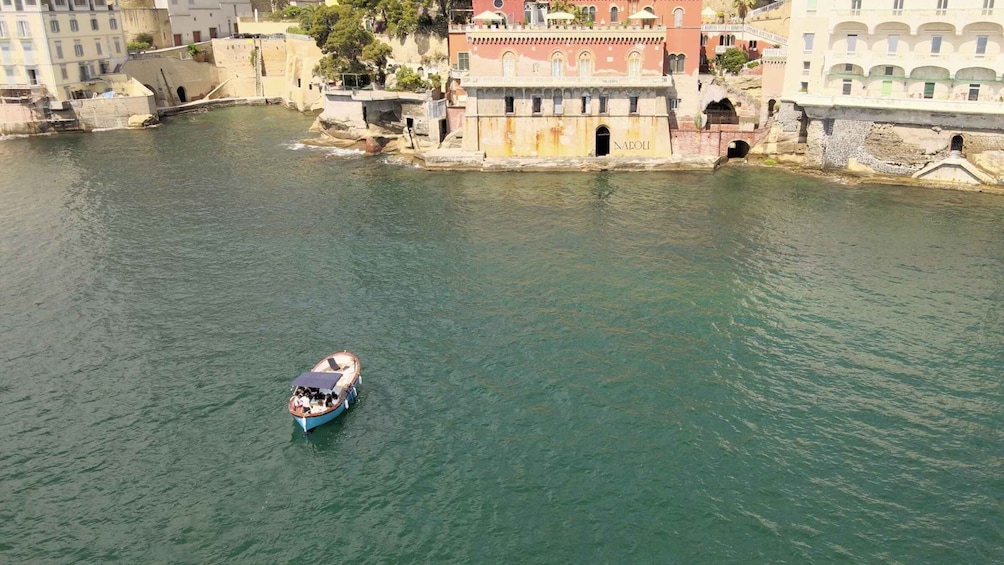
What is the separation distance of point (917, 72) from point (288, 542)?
60539mm

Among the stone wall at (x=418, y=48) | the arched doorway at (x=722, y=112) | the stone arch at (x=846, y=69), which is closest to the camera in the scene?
the stone arch at (x=846, y=69)

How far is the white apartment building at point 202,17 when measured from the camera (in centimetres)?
11475

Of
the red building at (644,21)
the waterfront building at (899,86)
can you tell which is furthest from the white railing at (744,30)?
the waterfront building at (899,86)

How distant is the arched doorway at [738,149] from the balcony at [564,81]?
28.9ft

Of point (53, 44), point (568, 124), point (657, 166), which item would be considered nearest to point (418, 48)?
point (568, 124)

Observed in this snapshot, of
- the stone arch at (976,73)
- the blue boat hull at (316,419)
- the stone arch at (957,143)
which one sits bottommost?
the blue boat hull at (316,419)

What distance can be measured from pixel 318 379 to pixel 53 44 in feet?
258

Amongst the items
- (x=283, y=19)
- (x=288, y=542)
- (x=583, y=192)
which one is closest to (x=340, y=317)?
(x=288, y=542)

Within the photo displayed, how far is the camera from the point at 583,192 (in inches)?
2462

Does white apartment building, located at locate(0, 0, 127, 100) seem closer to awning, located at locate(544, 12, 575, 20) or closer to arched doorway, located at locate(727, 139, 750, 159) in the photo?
awning, located at locate(544, 12, 575, 20)

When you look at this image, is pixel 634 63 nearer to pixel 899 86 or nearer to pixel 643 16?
pixel 643 16

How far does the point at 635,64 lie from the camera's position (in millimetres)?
68812

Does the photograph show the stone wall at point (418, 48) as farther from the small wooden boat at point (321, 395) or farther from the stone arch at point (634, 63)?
the small wooden boat at point (321, 395)

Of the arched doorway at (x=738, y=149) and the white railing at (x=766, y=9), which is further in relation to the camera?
the white railing at (x=766, y=9)
